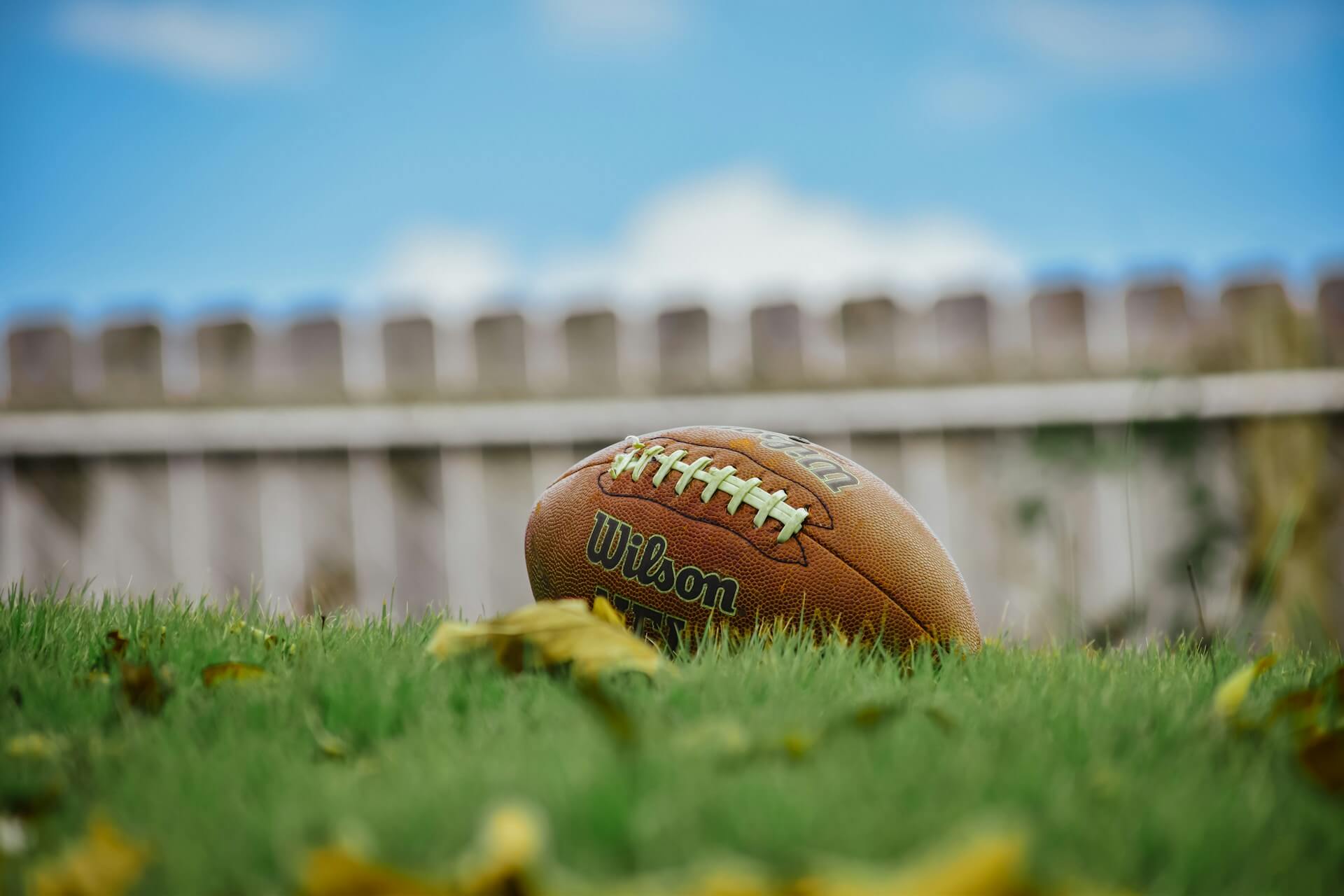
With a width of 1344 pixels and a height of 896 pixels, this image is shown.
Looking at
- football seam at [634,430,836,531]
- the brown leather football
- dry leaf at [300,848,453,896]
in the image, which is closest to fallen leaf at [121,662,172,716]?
dry leaf at [300,848,453,896]

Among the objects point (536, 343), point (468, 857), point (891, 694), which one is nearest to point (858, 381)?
point (536, 343)

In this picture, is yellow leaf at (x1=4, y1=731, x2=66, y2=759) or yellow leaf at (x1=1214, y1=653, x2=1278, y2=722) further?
yellow leaf at (x1=1214, y1=653, x2=1278, y2=722)

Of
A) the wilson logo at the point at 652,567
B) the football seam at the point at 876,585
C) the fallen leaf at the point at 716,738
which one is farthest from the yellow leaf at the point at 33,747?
the football seam at the point at 876,585

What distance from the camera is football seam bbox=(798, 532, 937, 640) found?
84.3 inches

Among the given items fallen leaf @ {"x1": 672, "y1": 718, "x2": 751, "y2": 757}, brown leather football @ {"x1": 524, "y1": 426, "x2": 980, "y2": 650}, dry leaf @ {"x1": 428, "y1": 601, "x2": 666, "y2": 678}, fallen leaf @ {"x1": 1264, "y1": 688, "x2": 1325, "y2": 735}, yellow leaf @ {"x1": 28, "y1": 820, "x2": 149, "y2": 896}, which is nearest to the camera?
yellow leaf @ {"x1": 28, "y1": 820, "x2": 149, "y2": 896}

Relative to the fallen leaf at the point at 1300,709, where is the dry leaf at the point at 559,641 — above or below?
above

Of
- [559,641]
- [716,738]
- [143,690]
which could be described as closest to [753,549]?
[559,641]

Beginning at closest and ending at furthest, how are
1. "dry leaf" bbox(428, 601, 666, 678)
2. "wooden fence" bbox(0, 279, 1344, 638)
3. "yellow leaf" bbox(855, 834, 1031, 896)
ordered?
"yellow leaf" bbox(855, 834, 1031, 896) < "dry leaf" bbox(428, 601, 666, 678) < "wooden fence" bbox(0, 279, 1344, 638)

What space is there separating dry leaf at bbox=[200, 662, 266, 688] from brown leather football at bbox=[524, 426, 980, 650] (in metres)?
0.77

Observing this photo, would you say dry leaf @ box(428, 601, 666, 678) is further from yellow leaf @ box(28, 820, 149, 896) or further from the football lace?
yellow leaf @ box(28, 820, 149, 896)

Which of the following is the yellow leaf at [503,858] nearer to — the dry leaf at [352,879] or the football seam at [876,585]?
the dry leaf at [352,879]

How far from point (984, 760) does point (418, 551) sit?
3.69m

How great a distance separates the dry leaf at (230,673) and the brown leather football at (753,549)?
0.77 meters

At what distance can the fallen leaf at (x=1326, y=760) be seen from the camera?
4.19 feet
